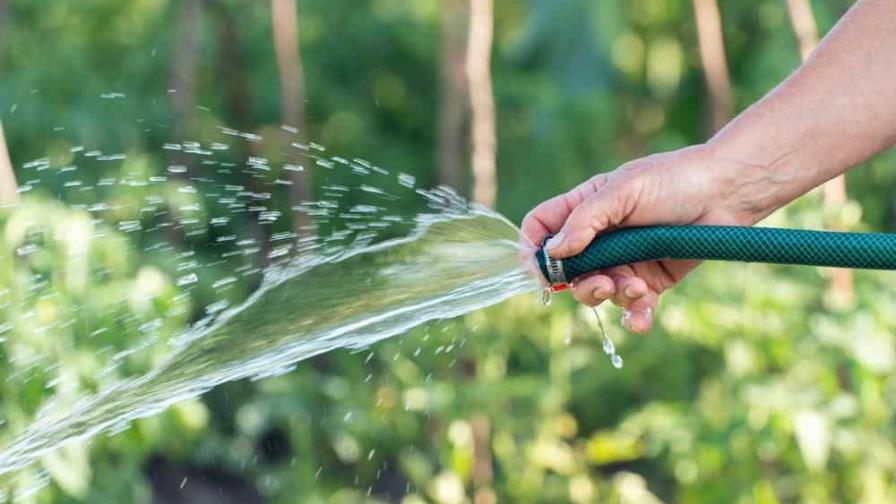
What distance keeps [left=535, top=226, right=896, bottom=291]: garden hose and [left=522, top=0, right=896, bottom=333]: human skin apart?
0.05m

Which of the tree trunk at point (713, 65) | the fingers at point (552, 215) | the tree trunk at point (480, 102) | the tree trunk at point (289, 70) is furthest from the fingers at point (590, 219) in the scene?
the tree trunk at point (713, 65)

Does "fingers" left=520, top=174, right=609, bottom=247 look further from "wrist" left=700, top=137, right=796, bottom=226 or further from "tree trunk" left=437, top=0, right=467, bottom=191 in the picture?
"tree trunk" left=437, top=0, right=467, bottom=191

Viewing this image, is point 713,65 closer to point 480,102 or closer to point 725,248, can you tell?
point 480,102

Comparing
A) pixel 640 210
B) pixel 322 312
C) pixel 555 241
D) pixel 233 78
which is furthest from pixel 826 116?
pixel 233 78

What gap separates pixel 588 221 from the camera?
6.48 feet

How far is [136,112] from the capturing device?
18.9 feet

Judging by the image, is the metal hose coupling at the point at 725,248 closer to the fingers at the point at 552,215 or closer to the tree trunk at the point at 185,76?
the fingers at the point at 552,215

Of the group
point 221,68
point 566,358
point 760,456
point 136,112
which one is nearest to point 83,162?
point 136,112

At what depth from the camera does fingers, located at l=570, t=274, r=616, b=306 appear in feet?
6.67

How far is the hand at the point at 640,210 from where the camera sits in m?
1.99

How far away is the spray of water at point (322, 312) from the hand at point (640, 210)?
9 centimetres

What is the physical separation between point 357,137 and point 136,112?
89cm

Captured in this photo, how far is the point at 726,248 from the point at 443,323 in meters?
2.37

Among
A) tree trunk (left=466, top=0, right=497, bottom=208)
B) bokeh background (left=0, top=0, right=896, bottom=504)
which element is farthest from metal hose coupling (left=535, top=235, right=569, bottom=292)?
tree trunk (left=466, top=0, right=497, bottom=208)
